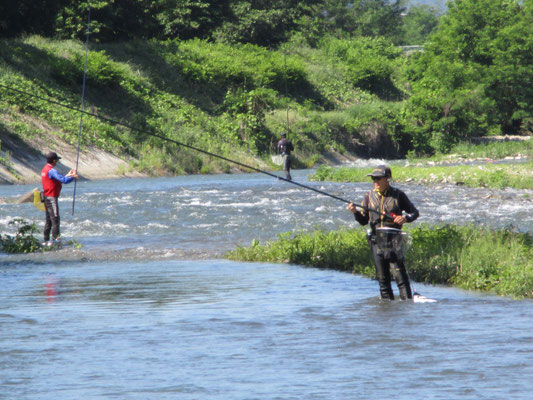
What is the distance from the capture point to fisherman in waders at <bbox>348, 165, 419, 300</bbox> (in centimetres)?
1043

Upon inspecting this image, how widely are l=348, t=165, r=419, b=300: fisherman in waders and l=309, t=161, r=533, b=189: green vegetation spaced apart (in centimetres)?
1884

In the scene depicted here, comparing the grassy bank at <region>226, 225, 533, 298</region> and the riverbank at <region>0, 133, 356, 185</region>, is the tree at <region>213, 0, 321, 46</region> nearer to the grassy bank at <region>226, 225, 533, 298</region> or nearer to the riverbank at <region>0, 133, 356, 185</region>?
the riverbank at <region>0, 133, 356, 185</region>

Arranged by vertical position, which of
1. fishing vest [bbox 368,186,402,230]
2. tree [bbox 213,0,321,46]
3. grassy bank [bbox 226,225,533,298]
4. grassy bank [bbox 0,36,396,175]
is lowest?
grassy bank [bbox 226,225,533,298]

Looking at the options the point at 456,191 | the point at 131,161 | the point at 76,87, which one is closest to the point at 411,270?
the point at 456,191

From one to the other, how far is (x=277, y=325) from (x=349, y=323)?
2.59 feet

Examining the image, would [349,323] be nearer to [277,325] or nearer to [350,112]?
[277,325]

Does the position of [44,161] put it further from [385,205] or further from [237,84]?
[385,205]

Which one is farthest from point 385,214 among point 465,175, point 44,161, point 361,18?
point 361,18

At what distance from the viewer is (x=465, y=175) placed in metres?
33.6

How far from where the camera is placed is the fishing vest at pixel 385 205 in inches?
413

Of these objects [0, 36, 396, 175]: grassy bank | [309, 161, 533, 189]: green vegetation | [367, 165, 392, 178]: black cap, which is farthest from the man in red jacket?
[0, 36, 396, 175]: grassy bank

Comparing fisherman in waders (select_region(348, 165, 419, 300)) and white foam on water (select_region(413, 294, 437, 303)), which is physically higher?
fisherman in waders (select_region(348, 165, 419, 300))

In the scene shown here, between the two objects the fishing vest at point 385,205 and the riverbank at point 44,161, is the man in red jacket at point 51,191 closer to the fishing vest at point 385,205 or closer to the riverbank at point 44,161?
the fishing vest at point 385,205

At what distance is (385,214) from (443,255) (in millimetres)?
2955
